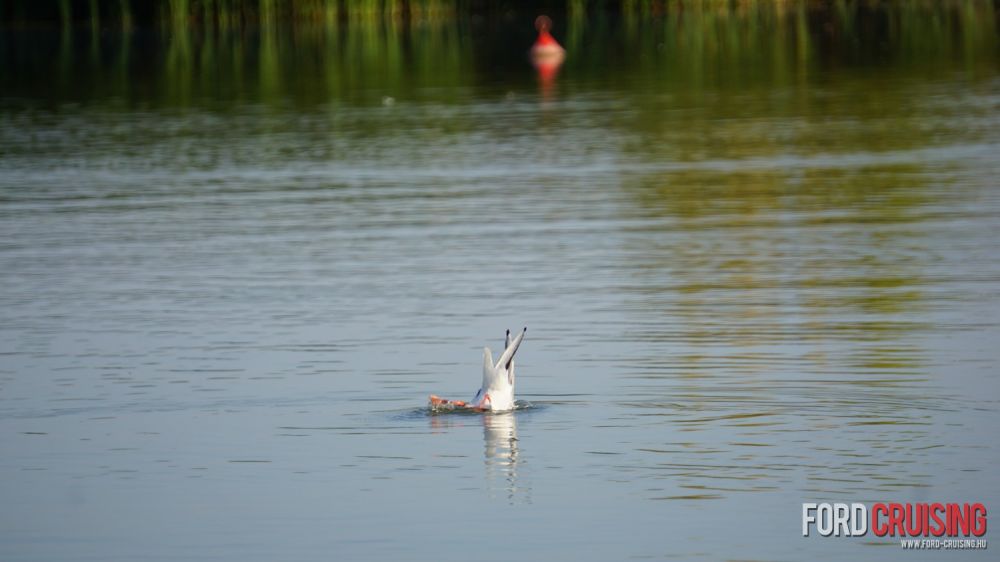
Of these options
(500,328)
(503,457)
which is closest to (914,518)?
(503,457)

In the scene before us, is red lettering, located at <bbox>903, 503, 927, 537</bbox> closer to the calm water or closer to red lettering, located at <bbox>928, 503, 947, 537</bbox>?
red lettering, located at <bbox>928, 503, 947, 537</bbox>

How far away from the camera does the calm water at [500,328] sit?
9.80m

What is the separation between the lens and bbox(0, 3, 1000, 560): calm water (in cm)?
980

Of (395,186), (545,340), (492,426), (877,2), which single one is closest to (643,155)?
(395,186)

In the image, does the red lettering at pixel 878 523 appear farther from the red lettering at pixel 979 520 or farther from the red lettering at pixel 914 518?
the red lettering at pixel 979 520

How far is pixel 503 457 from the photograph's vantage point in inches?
419

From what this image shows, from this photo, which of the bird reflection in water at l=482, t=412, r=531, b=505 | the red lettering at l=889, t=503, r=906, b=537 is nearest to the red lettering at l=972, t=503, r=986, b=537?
the red lettering at l=889, t=503, r=906, b=537

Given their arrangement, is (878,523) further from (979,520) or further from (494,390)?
(494,390)

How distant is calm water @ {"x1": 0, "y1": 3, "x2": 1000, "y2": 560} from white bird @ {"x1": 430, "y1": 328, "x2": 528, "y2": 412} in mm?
94

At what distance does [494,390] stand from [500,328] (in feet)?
8.97

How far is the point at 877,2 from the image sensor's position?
62688mm

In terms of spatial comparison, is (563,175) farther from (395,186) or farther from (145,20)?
(145,20)

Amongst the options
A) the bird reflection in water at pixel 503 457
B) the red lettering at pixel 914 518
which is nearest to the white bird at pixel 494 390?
the bird reflection in water at pixel 503 457

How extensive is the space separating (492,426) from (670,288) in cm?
440
